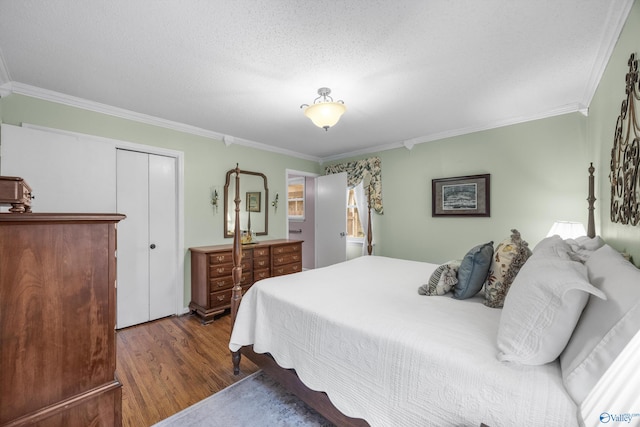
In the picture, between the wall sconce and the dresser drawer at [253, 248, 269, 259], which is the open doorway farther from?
the wall sconce

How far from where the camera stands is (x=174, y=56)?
1.92 m

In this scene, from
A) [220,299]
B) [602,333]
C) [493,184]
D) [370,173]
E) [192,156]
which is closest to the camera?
[602,333]

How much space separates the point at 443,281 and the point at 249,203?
3.09 m

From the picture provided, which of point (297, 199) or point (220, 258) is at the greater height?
point (297, 199)

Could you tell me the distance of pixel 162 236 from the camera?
326 centimetres

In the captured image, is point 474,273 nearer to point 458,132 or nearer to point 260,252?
point 458,132

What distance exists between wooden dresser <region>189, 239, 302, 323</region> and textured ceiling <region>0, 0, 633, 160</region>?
1.68 m

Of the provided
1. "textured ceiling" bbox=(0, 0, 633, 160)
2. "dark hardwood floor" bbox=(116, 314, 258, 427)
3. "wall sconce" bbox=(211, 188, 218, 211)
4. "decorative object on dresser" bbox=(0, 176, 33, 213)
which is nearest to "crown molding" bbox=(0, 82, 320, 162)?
"textured ceiling" bbox=(0, 0, 633, 160)

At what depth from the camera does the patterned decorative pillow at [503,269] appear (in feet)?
5.24

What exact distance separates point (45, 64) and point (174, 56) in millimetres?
1069

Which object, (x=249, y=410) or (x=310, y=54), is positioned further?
(x=310, y=54)

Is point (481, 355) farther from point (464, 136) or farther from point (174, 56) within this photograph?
point (464, 136)

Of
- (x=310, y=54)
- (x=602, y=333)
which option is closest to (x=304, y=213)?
(x=310, y=54)

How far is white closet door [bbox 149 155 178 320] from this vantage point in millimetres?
3178
